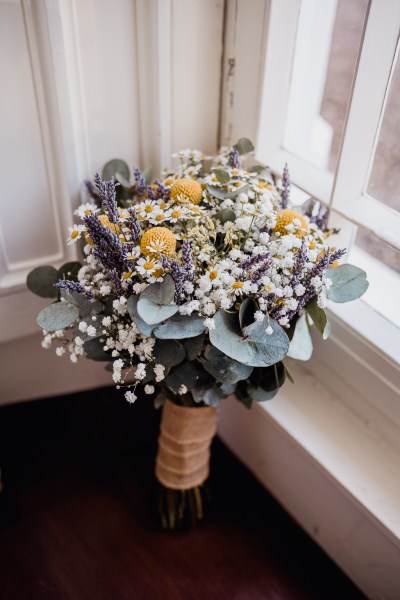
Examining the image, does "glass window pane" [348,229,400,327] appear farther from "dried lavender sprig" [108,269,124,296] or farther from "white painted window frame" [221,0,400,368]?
"dried lavender sprig" [108,269,124,296]

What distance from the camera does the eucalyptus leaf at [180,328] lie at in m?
0.75

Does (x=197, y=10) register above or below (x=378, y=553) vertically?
above

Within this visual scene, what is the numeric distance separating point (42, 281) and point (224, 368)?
41 cm

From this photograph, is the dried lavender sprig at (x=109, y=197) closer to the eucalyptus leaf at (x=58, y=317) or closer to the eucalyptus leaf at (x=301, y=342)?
the eucalyptus leaf at (x=58, y=317)

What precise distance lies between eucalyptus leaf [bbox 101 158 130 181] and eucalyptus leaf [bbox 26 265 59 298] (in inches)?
8.4

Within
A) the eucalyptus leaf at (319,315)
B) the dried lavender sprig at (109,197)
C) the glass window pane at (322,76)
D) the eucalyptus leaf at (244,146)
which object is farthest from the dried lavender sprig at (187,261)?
the glass window pane at (322,76)

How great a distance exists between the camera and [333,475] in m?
1.02

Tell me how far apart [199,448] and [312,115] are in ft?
2.31

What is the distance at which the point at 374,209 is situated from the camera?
3.16 feet

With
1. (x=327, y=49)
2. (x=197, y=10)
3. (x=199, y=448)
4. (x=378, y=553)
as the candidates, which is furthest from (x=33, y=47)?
(x=378, y=553)

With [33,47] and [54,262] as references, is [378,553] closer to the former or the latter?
[54,262]

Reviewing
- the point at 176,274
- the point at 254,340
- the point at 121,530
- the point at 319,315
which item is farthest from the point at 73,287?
the point at 121,530

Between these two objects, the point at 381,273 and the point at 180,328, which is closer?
the point at 180,328

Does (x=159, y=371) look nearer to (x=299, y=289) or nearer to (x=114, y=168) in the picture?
(x=299, y=289)
